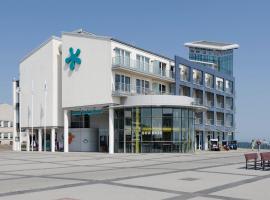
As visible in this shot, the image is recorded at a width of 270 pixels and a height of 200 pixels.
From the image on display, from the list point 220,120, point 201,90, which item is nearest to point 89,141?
point 201,90

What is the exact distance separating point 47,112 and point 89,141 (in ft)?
23.3

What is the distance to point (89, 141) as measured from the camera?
152ft

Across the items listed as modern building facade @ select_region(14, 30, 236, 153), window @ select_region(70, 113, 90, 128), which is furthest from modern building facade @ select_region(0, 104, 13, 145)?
window @ select_region(70, 113, 90, 128)

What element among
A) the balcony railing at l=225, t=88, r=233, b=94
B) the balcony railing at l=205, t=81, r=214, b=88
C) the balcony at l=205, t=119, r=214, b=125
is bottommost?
the balcony at l=205, t=119, r=214, b=125

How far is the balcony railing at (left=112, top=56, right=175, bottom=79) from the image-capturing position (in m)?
41.2

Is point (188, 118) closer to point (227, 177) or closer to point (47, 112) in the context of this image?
point (47, 112)

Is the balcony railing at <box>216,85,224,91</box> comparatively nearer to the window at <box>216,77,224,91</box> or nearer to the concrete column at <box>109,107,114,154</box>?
the window at <box>216,77,224,91</box>

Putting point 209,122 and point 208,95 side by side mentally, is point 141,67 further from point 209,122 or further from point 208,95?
point 209,122

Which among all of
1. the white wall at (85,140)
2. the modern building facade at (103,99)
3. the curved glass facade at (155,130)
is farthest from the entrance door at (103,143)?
the curved glass facade at (155,130)

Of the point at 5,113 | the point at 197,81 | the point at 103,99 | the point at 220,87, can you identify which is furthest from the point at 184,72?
the point at 5,113

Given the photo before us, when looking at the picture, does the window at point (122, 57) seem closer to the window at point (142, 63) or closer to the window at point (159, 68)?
the window at point (142, 63)

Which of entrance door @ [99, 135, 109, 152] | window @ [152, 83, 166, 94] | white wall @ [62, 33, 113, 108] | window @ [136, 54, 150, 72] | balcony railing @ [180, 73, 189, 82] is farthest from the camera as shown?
balcony railing @ [180, 73, 189, 82]

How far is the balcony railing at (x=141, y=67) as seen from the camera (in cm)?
4116

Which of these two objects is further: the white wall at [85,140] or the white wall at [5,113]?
the white wall at [5,113]
